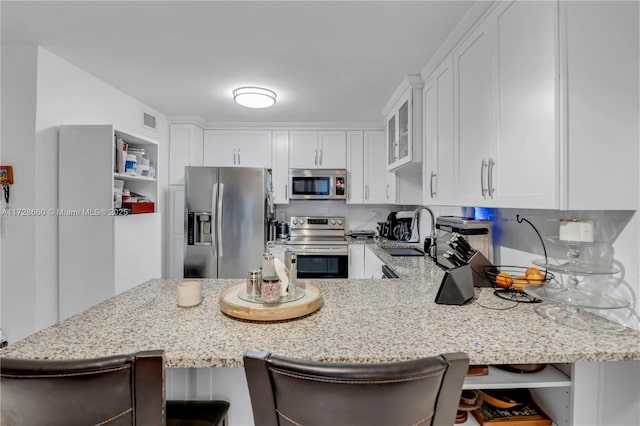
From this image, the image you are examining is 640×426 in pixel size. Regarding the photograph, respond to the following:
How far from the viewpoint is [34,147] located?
6.79ft

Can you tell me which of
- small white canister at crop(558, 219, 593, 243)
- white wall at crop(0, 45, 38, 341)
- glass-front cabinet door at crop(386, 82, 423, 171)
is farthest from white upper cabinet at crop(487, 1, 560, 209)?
white wall at crop(0, 45, 38, 341)

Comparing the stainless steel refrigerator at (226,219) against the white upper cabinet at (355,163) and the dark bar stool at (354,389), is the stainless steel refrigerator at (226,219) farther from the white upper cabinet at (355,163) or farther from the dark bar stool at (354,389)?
the dark bar stool at (354,389)

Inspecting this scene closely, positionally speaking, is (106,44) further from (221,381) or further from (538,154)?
(538,154)

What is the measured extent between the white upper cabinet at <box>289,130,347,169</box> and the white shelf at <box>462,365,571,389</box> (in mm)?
3098

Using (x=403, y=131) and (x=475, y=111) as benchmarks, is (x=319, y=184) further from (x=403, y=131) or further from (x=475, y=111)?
(x=475, y=111)

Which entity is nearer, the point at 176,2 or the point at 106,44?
the point at 176,2

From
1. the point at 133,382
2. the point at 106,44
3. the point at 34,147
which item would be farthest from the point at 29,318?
the point at 133,382

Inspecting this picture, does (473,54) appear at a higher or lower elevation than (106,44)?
lower

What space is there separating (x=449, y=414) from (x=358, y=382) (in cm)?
25

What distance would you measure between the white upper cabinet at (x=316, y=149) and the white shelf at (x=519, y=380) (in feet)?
10.2

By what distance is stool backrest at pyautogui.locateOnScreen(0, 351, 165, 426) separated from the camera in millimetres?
589

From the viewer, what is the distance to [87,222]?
2.20 m

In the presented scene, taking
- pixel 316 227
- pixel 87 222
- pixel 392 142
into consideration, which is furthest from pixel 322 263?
pixel 87 222

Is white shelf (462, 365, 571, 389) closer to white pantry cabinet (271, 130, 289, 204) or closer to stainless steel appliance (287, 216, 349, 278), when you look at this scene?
stainless steel appliance (287, 216, 349, 278)
